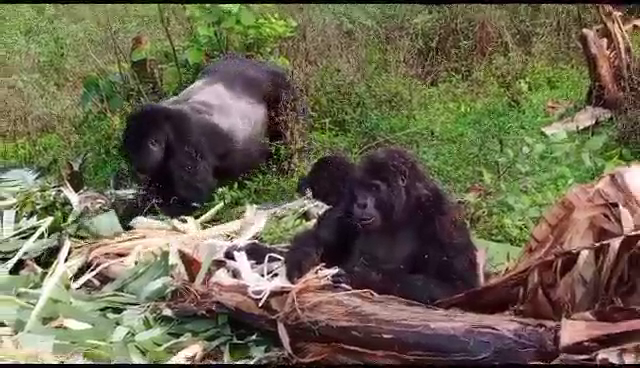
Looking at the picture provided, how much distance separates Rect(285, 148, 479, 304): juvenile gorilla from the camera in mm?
2379

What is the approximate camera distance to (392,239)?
2.38 meters

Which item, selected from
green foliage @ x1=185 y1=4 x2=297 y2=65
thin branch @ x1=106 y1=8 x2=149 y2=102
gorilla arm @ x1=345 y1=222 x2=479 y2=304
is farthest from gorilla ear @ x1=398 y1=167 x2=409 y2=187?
thin branch @ x1=106 y1=8 x2=149 y2=102

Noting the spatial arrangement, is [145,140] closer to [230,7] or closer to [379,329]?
[230,7]

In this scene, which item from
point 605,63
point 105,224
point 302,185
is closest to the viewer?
point 302,185

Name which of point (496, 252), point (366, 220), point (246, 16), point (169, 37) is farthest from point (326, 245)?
point (169, 37)

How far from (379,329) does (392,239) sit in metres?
0.18

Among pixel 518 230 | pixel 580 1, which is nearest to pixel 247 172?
pixel 518 230

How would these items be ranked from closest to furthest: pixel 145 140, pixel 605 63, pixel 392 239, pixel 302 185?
pixel 392 239
pixel 302 185
pixel 145 140
pixel 605 63

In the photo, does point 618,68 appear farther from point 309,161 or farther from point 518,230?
point 309,161

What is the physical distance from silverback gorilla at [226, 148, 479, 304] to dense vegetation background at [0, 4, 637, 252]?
75mm

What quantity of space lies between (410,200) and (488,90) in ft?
1.30

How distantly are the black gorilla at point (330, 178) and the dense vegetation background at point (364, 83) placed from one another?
0.23ft

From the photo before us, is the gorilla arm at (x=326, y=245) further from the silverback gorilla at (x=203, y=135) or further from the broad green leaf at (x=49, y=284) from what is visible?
the broad green leaf at (x=49, y=284)

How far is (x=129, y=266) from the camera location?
99.2 inches
